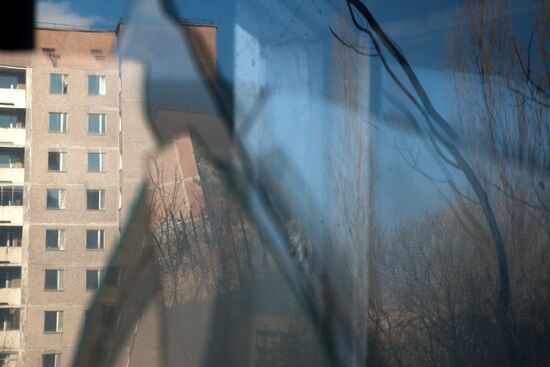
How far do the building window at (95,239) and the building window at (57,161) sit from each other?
19cm

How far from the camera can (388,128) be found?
2543 mm

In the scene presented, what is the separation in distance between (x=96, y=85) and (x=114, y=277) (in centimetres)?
56

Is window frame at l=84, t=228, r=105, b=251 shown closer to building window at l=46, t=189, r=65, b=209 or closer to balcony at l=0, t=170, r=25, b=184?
building window at l=46, t=189, r=65, b=209

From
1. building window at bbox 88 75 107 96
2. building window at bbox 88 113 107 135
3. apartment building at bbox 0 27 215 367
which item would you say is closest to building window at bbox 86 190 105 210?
apartment building at bbox 0 27 215 367

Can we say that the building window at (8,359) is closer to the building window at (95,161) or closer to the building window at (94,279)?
the building window at (94,279)

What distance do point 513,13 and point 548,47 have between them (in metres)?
0.16

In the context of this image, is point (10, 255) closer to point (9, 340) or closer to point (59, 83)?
point (9, 340)

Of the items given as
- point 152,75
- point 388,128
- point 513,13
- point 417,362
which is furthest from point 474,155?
point 152,75

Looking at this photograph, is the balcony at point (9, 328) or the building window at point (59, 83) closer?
the balcony at point (9, 328)

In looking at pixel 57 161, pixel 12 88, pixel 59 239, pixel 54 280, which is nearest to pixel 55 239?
pixel 59 239

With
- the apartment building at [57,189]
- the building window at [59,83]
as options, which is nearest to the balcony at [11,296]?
the apartment building at [57,189]

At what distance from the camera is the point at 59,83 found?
86.5 inches

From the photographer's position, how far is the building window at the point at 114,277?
219 cm

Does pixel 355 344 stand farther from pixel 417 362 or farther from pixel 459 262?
pixel 459 262
